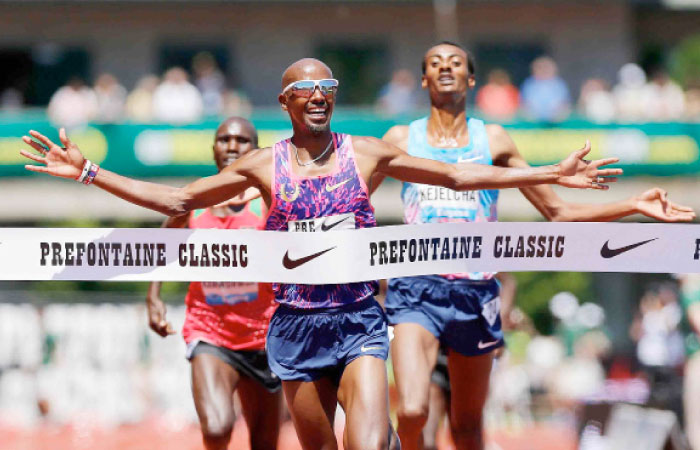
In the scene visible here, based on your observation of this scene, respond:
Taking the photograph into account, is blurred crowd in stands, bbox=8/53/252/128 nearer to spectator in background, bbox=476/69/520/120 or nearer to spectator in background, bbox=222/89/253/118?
spectator in background, bbox=222/89/253/118

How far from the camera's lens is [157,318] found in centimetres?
754

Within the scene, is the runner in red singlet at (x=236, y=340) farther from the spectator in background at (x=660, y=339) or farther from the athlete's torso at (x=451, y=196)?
the spectator in background at (x=660, y=339)

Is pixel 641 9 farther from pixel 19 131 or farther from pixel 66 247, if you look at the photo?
pixel 66 247

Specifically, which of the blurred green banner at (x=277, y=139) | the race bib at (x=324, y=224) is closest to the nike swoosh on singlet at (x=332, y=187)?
the race bib at (x=324, y=224)

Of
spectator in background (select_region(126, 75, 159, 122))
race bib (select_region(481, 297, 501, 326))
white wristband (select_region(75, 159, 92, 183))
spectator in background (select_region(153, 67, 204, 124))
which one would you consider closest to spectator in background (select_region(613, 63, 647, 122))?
spectator in background (select_region(153, 67, 204, 124))

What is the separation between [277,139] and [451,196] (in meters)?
11.1

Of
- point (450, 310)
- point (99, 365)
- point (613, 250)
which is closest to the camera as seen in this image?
point (613, 250)

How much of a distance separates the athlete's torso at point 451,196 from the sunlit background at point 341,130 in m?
3.36

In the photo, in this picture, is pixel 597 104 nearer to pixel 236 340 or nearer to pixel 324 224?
pixel 236 340

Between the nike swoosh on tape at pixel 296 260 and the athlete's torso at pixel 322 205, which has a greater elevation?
the athlete's torso at pixel 322 205

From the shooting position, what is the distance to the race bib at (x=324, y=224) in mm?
5895

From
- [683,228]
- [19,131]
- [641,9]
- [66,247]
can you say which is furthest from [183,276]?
[641,9]

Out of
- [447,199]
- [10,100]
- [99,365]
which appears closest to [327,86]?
[447,199]

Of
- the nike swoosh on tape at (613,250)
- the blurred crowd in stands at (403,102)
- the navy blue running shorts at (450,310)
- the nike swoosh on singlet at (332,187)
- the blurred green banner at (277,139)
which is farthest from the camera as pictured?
the blurred crowd in stands at (403,102)
